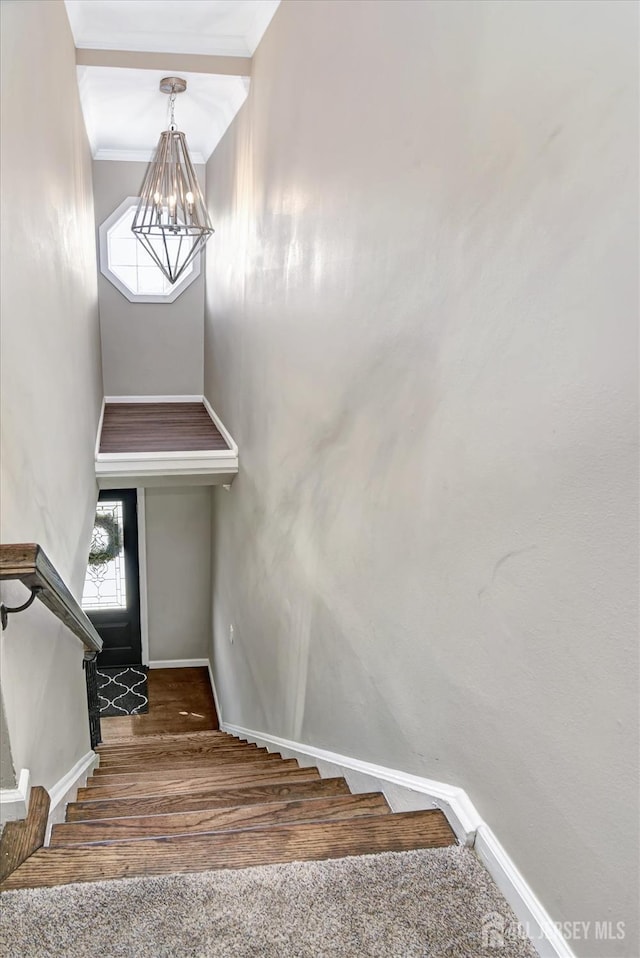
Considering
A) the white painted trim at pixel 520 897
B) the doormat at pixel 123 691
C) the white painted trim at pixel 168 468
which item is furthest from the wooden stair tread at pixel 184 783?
the doormat at pixel 123 691

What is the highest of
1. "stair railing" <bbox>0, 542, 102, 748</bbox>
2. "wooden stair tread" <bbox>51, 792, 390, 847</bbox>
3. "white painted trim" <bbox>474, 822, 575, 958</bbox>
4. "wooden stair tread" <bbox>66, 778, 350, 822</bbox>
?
"stair railing" <bbox>0, 542, 102, 748</bbox>

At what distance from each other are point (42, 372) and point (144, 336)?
4187 millimetres

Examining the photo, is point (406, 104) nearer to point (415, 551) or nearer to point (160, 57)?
point (415, 551)

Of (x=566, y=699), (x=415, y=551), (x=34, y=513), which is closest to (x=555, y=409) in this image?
(x=566, y=699)

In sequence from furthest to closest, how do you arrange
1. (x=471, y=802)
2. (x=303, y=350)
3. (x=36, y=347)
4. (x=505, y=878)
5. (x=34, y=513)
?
(x=303, y=350), (x=36, y=347), (x=34, y=513), (x=471, y=802), (x=505, y=878)

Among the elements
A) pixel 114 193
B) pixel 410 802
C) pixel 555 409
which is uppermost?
pixel 114 193

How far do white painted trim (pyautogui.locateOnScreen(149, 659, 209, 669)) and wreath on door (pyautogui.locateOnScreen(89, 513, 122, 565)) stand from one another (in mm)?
1205

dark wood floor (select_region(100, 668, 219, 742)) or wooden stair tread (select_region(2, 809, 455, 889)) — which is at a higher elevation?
wooden stair tread (select_region(2, 809, 455, 889))

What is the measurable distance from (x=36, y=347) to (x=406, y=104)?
1408mm

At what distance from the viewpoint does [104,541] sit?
21.5 ft

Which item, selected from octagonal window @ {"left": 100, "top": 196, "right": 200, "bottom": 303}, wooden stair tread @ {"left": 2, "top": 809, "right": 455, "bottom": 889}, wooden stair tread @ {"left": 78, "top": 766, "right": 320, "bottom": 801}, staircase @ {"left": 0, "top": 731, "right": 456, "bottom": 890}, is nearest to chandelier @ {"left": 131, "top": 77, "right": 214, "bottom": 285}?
octagonal window @ {"left": 100, "top": 196, "right": 200, "bottom": 303}

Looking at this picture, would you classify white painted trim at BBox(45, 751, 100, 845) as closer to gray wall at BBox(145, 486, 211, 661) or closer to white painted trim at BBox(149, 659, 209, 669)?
gray wall at BBox(145, 486, 211, 661)

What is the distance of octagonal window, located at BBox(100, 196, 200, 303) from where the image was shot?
6.01 m

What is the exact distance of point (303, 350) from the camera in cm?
279
